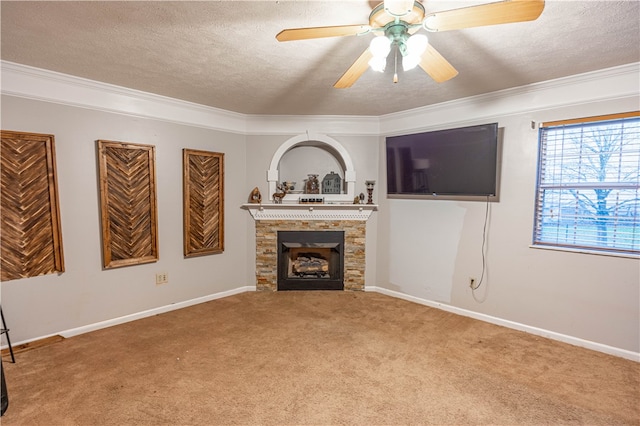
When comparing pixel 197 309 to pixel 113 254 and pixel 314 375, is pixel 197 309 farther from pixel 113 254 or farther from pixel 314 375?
pixel 314 375

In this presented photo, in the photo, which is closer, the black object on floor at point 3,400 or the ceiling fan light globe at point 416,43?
the ceiling fan light globe at point 416,43

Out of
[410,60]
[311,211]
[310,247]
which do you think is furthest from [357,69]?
[310,247]

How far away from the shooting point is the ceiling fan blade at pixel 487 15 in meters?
1.26

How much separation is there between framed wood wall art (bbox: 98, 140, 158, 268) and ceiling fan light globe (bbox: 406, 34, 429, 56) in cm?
275

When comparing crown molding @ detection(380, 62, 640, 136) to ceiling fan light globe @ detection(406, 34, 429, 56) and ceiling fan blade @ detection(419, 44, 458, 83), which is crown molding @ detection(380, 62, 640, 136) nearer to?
ceiling fan blade @ detection(419, 44, 458, 83)

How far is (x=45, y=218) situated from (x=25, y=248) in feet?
0.89

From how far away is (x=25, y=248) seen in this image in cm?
262

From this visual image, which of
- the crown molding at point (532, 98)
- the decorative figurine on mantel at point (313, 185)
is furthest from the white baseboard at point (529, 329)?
the crown molding at point (532, 98)

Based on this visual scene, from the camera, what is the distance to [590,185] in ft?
8.86

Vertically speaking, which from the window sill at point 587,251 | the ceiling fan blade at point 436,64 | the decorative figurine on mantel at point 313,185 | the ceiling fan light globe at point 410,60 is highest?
the ceiling fan blade at point 436,64

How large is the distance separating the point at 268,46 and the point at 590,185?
2813 millimetres

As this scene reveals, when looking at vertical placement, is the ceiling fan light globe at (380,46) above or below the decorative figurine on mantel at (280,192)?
above

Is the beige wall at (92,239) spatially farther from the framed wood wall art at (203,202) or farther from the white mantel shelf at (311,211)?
the white mantel shelf at (311,211)

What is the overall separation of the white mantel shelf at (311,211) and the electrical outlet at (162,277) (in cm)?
121
